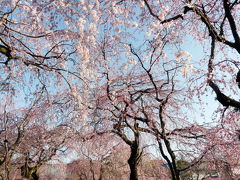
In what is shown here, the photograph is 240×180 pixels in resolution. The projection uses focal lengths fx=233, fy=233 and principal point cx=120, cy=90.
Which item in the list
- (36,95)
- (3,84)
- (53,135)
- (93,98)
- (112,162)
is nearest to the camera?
(3,84)

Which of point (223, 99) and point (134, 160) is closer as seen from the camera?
point (223, 99)

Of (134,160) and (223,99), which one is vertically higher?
(223,99)

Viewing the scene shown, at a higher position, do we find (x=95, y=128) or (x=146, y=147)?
(x=95, y=128)

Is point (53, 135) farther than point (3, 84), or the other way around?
point (53, 135)

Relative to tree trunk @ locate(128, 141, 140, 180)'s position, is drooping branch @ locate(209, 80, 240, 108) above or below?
above

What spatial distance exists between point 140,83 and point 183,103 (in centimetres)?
184

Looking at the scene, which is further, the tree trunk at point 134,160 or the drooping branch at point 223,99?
the tree trunk at point 134,160

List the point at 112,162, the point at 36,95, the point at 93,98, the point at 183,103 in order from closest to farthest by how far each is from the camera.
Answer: the point at 36,95
the point at 93,98
the point at 183,103
the point at 112,162

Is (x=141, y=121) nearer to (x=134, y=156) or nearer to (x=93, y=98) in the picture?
(x=134, y=156)

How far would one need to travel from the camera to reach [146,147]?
352 inches

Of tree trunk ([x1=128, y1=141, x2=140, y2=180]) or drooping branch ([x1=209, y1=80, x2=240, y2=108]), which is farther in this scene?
tree trunk ([x1=128, y1=141, x2=140, y2=180])

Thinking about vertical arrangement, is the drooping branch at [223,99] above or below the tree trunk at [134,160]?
above

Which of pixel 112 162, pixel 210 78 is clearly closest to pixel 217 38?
pixel 210 78

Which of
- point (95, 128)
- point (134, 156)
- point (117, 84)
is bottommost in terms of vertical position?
point (134, 156)
